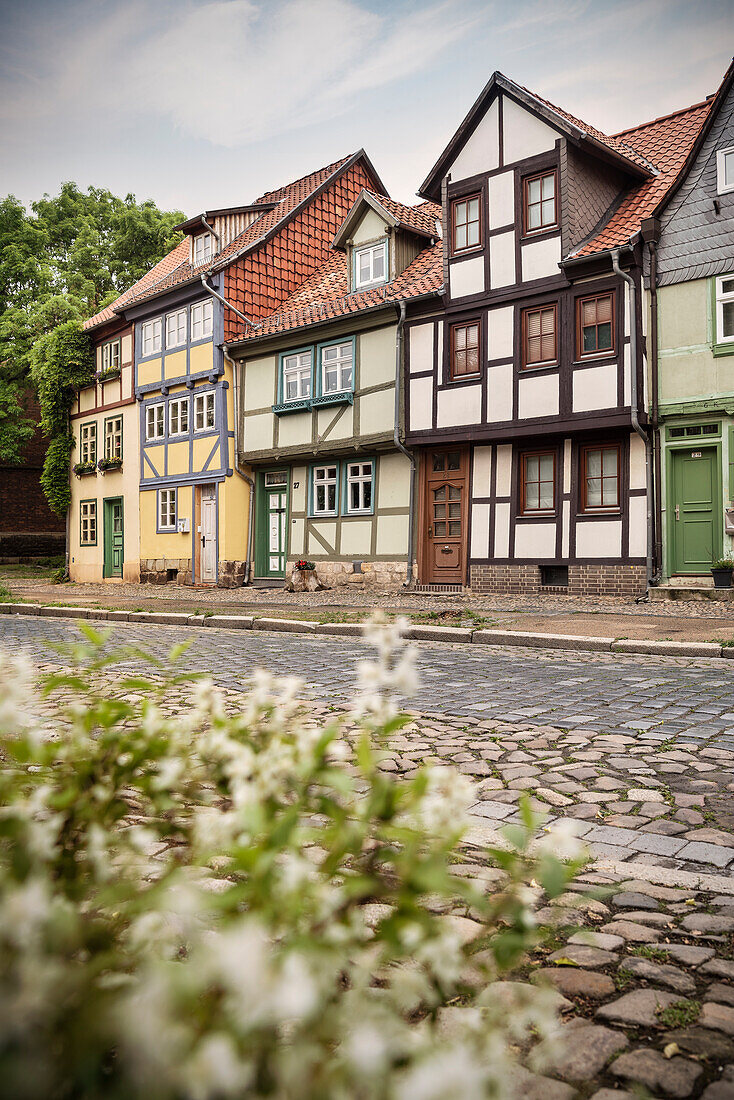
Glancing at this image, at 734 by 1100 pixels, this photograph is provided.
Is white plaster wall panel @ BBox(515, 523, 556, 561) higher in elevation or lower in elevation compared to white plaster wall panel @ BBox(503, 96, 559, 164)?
lower

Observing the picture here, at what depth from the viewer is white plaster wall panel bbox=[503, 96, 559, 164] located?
16.6 m

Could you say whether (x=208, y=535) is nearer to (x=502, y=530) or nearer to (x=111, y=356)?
(x=111, y=356)

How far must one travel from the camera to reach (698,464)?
49.4ft

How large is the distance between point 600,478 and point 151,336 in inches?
654

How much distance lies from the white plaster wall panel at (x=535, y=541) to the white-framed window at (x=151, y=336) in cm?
1482

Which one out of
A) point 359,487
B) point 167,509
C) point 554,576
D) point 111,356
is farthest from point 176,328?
point 554,576

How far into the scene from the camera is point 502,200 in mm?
17203

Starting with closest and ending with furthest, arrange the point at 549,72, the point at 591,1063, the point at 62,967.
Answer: the point at 62,967
the point at 591,1063
the point at 549,72

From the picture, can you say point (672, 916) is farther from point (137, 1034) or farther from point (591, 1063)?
point (137, 1034)

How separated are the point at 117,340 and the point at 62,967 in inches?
1179

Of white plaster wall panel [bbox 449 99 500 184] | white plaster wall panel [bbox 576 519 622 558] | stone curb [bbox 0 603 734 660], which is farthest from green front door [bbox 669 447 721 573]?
white plaster wall panel [bbox 449 99 500 184]

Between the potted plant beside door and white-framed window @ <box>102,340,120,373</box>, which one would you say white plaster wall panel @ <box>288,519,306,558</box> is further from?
the potted plant beside door

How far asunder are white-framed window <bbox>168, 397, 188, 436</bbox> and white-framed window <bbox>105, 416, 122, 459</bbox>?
341 cm

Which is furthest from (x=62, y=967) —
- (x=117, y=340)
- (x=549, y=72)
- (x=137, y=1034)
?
(x=117, y=340)
